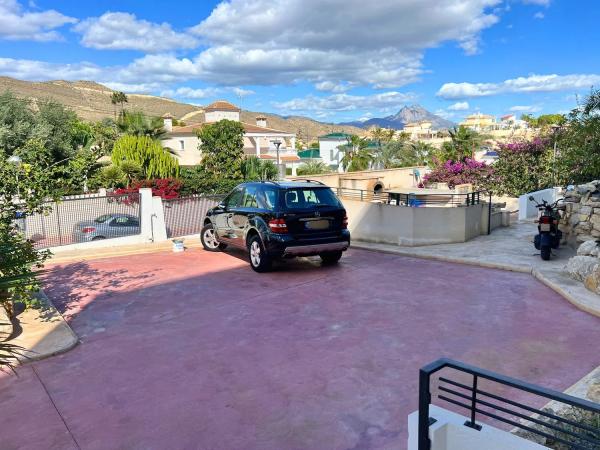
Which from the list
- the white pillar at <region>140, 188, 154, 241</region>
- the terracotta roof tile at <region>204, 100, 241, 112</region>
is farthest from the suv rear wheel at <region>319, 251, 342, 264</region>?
the terracotta roof tile at <region>204, 100, 241, 112</region>

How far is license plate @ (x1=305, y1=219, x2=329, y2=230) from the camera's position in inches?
345

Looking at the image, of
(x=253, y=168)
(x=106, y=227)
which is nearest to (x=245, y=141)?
(x=253, y=168)

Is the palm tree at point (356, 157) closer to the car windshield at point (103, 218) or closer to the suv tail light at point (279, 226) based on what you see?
the car windshield at point (103, 218)

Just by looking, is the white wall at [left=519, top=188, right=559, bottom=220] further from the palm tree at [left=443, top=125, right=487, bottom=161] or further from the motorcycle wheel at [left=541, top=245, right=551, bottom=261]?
the palm tree at [left=443, top=125, right=487, bottom=161]

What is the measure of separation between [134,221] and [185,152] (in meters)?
42.4

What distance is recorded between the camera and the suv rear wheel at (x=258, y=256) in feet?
29.3

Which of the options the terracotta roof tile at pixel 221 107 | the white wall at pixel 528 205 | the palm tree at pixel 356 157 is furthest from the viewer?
the terracotta roof tile at pixel 221 107

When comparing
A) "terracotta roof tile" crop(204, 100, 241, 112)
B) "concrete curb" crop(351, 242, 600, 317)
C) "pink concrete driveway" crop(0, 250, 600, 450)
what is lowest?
"pink concrete driveway" crop(0, 250, 600, 450)

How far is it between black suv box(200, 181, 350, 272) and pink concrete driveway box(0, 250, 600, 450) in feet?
1.79

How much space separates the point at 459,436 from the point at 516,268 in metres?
7.02

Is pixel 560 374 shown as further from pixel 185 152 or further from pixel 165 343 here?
pixel 185 152

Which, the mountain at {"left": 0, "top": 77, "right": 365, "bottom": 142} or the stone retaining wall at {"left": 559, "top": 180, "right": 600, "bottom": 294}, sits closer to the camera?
the stone retaining wall at {"left": 559, "top": 180, "right": 600, "bottom": 294}

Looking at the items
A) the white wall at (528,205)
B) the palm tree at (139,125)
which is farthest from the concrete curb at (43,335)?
the palm tree at (139,125)

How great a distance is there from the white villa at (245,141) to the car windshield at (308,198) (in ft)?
114
